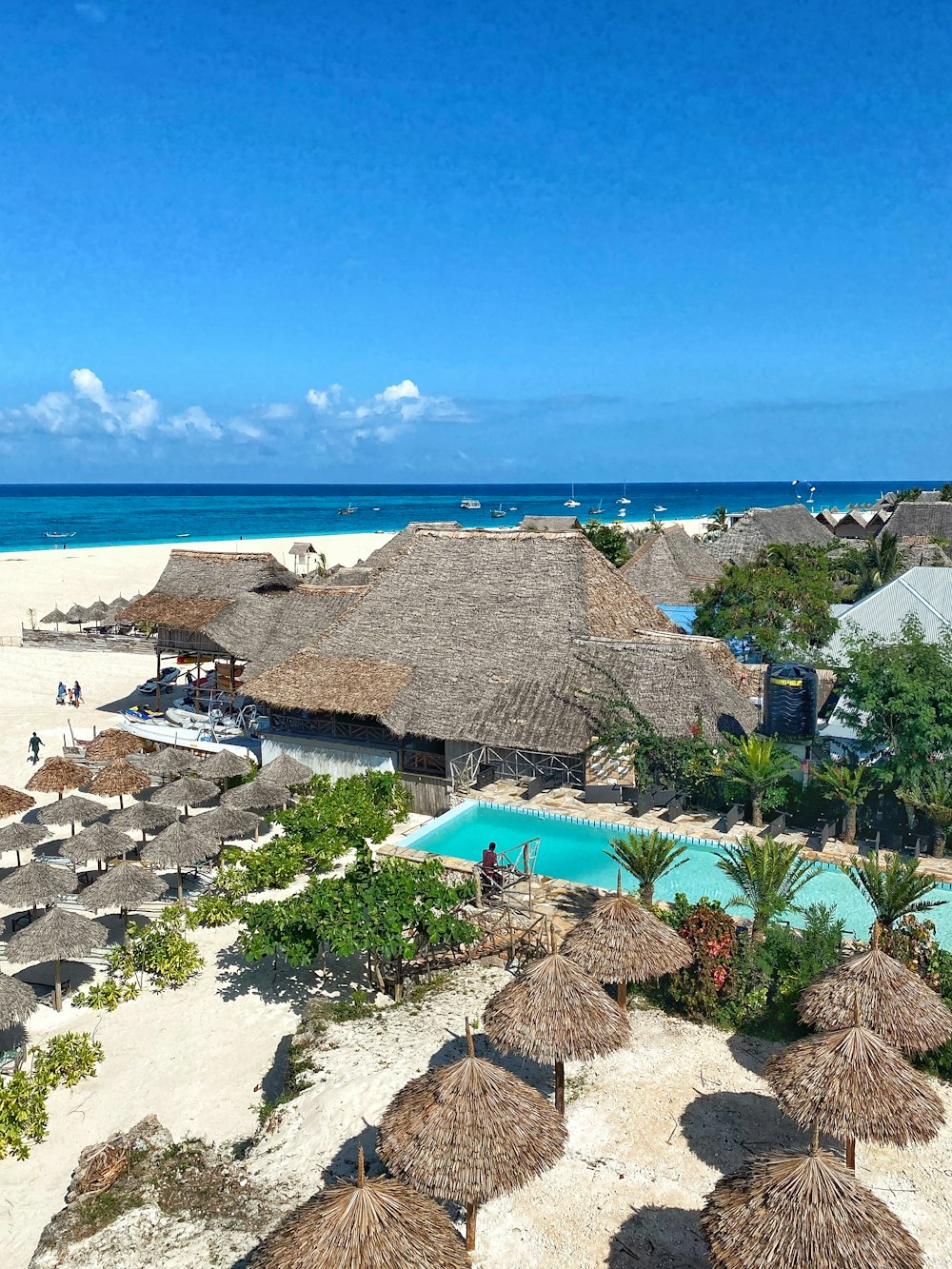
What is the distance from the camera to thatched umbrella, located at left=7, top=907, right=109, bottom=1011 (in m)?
11.2

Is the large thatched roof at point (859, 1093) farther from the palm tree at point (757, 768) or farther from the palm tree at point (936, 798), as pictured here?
the palm tree at point (757, 768)

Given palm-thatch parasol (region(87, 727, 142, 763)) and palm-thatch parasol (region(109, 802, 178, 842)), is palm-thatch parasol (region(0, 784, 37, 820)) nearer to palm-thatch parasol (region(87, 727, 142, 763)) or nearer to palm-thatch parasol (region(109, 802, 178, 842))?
palm-thatch parasol (region(109, 802, 178, 842))

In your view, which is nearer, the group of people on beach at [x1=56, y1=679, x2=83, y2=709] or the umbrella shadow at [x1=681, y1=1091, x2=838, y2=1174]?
the umbrella shadow at [x1=681, y1=1091, x2=838, y2=1174]

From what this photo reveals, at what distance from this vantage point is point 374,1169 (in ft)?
26.9

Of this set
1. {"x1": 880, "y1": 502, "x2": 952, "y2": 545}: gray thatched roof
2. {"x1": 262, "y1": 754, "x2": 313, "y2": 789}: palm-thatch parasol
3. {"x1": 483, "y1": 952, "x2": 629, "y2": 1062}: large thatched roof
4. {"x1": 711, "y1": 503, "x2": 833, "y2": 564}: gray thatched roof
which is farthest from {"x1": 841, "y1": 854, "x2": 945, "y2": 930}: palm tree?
{"x1": 880, "y1": 502, "x2": 952, "y2": 545}: gray thatched roof

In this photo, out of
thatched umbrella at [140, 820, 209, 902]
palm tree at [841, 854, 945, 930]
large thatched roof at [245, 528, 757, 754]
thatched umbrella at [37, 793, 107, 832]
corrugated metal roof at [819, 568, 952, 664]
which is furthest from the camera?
corrugated metal roof at [819, 568, 952, 664]

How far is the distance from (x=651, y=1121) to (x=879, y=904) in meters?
4.12

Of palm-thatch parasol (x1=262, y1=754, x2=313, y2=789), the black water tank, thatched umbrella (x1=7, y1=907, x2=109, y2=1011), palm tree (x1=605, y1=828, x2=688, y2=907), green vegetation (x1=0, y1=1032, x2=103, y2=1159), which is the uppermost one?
the black water tank

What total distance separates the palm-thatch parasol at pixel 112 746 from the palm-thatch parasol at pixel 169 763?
141cm

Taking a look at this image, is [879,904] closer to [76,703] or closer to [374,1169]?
[374,1169]

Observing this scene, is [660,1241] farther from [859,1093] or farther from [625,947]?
[625,947]

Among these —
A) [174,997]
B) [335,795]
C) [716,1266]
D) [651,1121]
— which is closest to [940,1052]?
[651,1121]

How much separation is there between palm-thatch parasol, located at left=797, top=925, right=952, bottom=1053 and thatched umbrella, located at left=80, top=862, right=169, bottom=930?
8.50m

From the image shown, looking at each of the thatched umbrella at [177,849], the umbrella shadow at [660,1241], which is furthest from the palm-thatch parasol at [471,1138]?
the thatched umbrella at [177,849]
